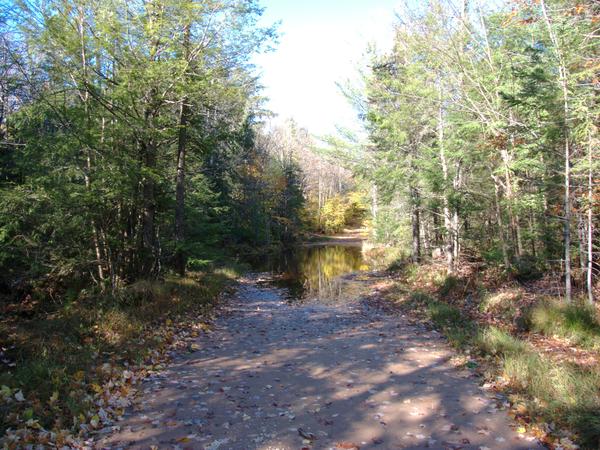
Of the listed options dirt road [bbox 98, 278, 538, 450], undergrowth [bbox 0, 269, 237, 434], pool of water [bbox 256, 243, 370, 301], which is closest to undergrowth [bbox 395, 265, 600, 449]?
dirt road [bbox 98, 278, 538, 450]

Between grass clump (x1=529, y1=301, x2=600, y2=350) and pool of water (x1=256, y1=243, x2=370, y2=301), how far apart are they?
856 centimetres

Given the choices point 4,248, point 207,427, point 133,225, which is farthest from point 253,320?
point 207,427

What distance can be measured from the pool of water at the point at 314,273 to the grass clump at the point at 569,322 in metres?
8.56

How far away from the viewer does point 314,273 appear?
25750 mm

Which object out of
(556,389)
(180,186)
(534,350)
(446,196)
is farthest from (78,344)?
(446,196)

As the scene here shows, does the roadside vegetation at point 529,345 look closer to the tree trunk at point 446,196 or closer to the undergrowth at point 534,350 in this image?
the undergrowth at point 534,350

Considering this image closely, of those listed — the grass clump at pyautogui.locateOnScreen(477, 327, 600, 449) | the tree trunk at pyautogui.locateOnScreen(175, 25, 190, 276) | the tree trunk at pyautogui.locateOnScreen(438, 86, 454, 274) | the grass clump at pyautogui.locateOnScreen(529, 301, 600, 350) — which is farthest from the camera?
the tree trunk at pyautogui.locateOnScreen(438, 86, 454, 274)

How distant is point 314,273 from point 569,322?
18035 mm

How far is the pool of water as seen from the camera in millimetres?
18531

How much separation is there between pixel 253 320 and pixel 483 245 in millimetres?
9465

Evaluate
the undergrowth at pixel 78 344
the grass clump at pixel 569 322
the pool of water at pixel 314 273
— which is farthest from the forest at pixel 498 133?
the undergrowth at pixel 78 344

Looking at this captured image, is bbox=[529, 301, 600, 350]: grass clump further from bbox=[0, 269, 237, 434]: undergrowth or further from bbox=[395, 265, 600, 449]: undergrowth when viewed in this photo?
bbox=[0, 269, 237, 434]: undergrowth

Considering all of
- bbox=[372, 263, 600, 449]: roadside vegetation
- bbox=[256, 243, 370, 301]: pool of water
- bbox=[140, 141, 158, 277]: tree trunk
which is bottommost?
bbox=[256, 243, 370, 301]: pool of water

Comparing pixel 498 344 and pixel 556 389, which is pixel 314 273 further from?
pixel 556 389
